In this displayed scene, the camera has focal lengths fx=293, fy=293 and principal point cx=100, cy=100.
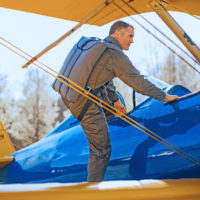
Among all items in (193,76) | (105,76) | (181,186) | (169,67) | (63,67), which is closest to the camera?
(181,186)

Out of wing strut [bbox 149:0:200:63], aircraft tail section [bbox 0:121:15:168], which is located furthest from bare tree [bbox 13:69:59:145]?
wing strut [bbox 149:0:200:63]

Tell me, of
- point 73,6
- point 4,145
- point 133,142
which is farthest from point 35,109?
point 133,142

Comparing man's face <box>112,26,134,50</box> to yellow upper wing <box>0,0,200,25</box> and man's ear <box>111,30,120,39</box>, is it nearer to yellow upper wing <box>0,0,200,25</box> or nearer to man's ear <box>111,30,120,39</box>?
man's ear <box>111,30,120,39</box>

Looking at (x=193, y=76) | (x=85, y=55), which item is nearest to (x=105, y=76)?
(x=85, y=55)

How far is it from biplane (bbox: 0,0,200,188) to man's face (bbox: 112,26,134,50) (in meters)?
0.19

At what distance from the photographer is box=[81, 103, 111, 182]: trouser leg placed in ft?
7.88

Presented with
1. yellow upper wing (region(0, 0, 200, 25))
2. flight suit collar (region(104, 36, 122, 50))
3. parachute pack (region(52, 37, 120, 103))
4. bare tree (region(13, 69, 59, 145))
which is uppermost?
yellow upper wing (region(0, 0, 200, 25))

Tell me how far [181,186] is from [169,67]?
1821cm

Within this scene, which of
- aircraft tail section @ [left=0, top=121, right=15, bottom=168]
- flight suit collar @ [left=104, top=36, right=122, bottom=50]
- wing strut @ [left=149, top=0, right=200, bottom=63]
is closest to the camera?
flight suit collar @ [left=104, top=36, right=122, bottom=50]

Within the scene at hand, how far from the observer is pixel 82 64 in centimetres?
246

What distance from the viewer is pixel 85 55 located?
248 centimetres

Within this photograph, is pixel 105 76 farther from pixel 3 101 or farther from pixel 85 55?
pixel 3 101

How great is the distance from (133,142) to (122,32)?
3.34 feet

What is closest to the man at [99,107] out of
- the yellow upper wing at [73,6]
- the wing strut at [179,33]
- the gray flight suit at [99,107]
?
the gray flight suit at [99,107]
